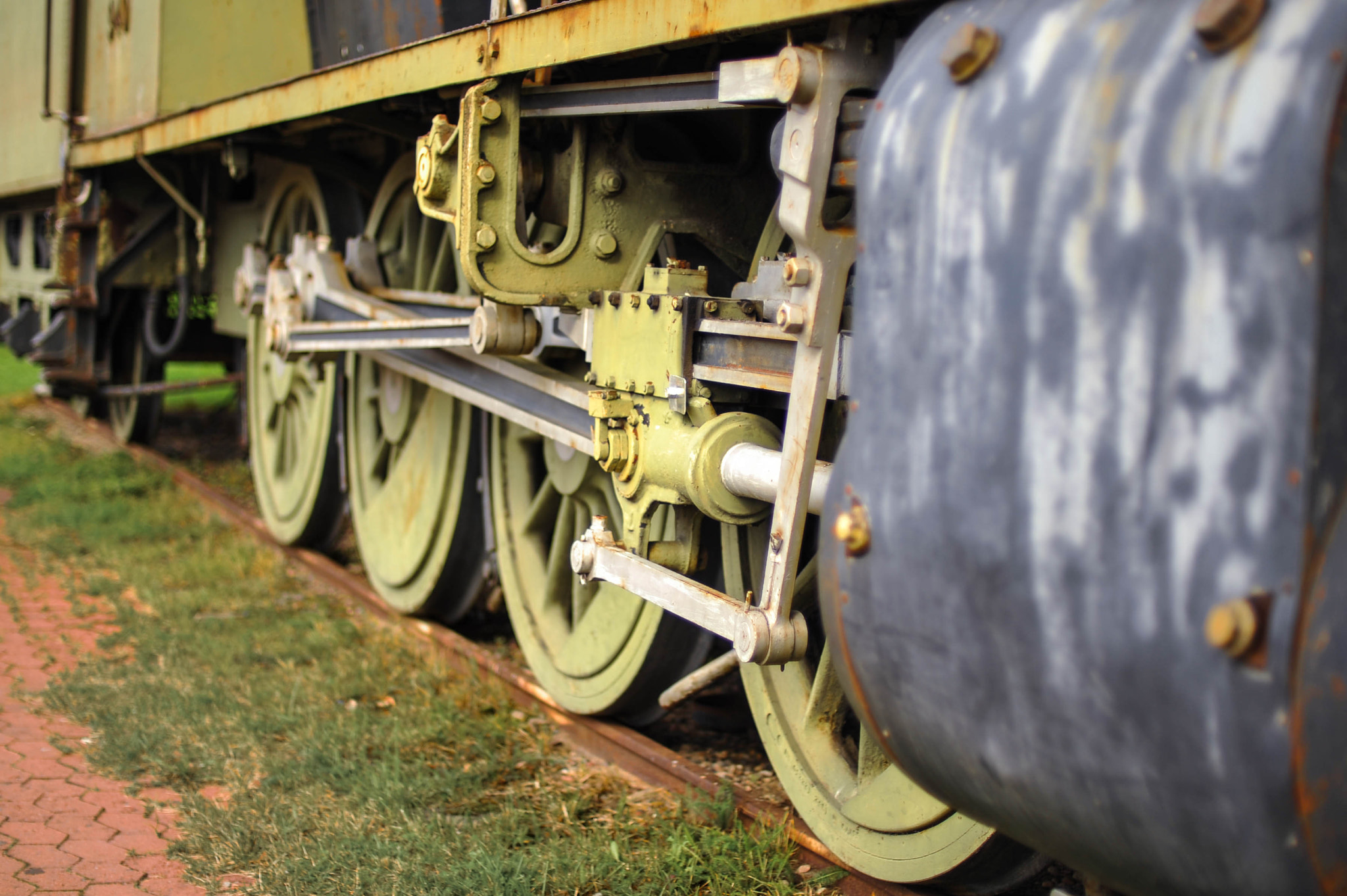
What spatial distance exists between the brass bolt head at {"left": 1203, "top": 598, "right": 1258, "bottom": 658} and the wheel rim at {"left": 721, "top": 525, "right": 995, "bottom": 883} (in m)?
1.02

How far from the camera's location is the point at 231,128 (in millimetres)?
4293

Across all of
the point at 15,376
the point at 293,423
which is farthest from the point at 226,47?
the point at 15,376

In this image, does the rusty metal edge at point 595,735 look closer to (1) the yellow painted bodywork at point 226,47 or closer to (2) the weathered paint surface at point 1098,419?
(2) the weathered paint surface at point 1098,419

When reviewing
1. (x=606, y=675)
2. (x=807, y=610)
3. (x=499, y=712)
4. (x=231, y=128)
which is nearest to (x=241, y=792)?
(x=499, y=712)

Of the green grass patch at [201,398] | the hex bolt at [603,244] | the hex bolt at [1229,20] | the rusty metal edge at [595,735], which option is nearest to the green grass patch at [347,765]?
the rusty metal edge at [595,735]

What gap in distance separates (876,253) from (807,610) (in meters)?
1.34

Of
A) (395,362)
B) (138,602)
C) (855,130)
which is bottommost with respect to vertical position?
(138,602)

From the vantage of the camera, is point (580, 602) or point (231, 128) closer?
point (580, 602)

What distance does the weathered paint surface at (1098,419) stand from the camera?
1146 millimetres

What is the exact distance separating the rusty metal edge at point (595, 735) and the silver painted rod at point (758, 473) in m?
0.78

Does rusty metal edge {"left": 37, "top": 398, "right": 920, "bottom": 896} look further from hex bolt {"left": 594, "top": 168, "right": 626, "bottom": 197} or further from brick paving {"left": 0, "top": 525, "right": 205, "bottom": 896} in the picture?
hex bolt {"left": 594, "top": 168, "right": 626, "bottom": 197}

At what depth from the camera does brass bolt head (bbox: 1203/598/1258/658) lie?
44.8 inches

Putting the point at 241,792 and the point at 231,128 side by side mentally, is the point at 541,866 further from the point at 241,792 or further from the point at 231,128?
the point at 231,128

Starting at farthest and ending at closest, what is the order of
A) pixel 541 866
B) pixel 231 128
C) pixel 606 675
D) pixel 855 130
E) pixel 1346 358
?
pixel 231 128
pixel 606 675
pixel 541 866
pixel 855 130
pixel 1346 358
